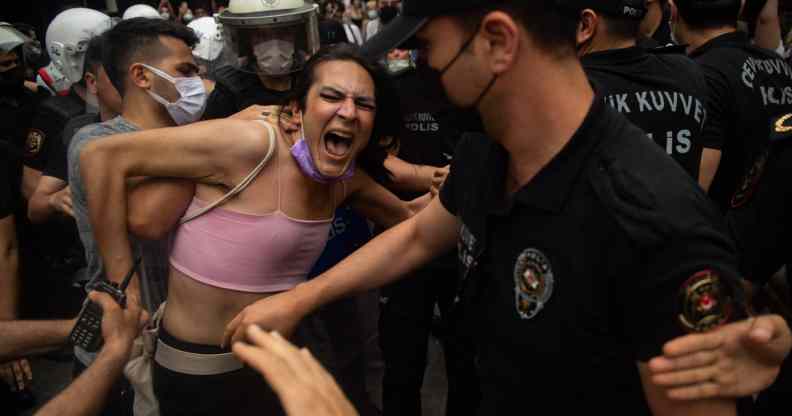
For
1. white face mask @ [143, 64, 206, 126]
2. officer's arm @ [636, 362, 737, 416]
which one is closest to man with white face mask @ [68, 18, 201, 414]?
white face mask @ [143, 64, 206, 126]

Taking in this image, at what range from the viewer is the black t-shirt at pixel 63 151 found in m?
3.26

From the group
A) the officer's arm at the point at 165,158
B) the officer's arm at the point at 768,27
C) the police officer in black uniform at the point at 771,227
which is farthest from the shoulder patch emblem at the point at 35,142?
the officer's arm at the point at 768,27

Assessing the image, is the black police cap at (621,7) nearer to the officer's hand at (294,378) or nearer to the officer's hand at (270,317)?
the officer's hand at (270,317)

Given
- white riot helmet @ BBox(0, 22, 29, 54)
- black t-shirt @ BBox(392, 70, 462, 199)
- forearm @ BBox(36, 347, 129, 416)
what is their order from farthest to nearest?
white riot helmet @ BBox(0, 22, 29, 54) < black t-shirt @ BBox(392, 70, 462, 199) < forearm @ BBox(36, 347, 129, 416)

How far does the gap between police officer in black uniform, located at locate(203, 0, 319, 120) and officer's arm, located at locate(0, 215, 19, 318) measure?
123 centimetres

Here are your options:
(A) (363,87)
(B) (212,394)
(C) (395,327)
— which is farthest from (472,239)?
(C) (395,327)

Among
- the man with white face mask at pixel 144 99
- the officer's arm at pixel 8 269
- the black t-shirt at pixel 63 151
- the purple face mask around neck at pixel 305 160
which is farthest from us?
the black t-shirt at pixel 63 151

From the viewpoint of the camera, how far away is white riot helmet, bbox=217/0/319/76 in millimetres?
3736

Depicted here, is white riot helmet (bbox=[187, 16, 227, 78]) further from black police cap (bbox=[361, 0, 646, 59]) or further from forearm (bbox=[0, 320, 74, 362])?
black police cap (bbox=[361, 0, 646, 59])

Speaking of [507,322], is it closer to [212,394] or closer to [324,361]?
[212,394]

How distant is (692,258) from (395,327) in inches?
92.8

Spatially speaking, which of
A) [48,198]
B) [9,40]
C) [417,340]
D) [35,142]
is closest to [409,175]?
[417,340]

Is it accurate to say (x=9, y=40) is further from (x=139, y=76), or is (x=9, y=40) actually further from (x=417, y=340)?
(x=417, y=340)

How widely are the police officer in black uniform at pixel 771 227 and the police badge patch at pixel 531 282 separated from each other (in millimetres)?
1037
